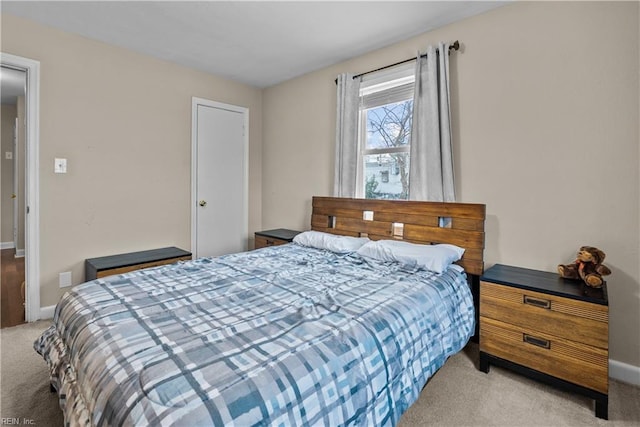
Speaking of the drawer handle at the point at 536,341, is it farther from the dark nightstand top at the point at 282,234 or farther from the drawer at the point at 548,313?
the dark nightstand top at the point at 282,234

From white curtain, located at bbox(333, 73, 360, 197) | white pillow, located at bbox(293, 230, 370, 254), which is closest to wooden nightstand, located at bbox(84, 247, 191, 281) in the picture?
white pillow, located at bbox(293, 230, 370, 254)

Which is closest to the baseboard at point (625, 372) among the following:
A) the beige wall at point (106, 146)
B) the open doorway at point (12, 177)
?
the beige wall at point (106, 146)

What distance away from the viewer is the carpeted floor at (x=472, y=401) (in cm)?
161

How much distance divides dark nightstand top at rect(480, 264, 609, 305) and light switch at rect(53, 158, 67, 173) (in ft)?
11.7

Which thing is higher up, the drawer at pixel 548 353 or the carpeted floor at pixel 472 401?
the drawer at pixel 548 353

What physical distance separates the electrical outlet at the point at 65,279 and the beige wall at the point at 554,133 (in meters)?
3.57

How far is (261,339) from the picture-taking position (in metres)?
1.19

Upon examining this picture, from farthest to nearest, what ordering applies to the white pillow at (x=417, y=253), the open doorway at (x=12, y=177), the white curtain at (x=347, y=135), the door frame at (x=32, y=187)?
the open doorway at (x=12, y=177) → the white curtain at (x=347, y=135) → the door frame at (x=32, y=187) → the white pillow at (x=417, y=253)

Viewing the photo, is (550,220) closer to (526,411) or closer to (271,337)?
(526,411)

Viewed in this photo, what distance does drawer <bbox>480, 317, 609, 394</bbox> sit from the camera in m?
1.67

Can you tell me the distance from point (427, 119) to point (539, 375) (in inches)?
76.7

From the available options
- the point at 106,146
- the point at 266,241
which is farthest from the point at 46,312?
the point at 266,241

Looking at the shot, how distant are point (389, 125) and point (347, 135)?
0.42 meters

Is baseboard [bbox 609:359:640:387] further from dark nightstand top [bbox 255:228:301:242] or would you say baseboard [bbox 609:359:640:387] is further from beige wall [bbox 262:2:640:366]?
dark nightstand top [bbox 255:228:301:242]
